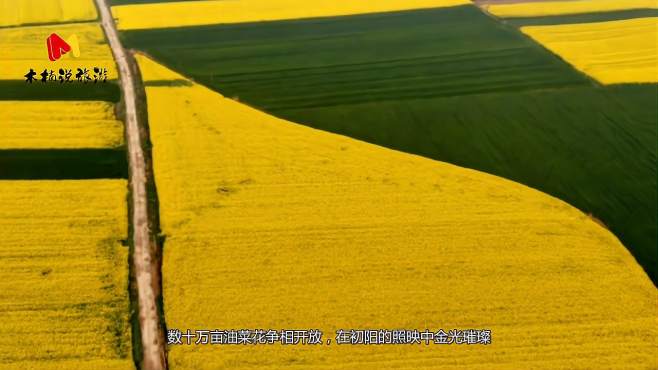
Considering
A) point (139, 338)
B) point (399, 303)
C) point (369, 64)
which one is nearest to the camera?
point (139, 338)

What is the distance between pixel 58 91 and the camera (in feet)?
150

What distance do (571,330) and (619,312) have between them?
3135 mm

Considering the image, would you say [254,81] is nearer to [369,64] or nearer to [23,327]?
[369,64]

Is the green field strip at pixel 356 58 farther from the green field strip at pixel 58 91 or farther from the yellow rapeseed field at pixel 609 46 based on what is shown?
the green field strip at pixel 58 91

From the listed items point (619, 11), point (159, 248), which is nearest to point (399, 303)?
point (159, 248)

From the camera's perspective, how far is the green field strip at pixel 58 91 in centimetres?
4497

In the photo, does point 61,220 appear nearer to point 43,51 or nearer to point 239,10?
point 43,51

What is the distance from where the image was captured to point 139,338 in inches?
1048

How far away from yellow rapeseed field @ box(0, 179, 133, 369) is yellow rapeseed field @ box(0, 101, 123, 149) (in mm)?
4875

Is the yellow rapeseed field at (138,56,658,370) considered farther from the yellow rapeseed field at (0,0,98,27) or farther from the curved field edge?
the yellow rapeseed field at (0,0,98,27)

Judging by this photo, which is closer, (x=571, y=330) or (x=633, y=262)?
(x=571, y=330)

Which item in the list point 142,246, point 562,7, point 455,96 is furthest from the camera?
point 562,7

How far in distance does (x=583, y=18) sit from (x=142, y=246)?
180 ft

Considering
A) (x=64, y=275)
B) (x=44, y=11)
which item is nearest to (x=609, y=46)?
(x=64, y=275)
